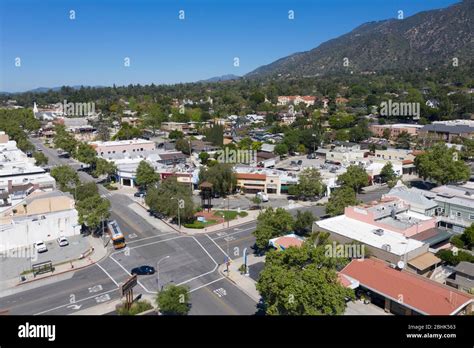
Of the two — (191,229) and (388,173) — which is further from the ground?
(388,173)

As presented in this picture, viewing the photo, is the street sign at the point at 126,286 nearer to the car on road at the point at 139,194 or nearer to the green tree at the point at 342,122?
the car on road at the point at 139,194

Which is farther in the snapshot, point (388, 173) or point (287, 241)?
point (388, 173)

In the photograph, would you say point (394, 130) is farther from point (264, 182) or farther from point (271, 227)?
point (271, 227)

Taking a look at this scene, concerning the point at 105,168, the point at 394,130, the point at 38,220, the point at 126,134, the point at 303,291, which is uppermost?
the point at 126,134

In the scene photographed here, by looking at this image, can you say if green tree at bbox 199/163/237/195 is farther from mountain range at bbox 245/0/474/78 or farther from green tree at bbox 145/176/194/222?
mountain range at bbox 245/0/474/78

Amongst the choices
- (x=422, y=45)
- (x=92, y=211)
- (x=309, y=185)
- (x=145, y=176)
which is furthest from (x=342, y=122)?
(x=422, y=45)

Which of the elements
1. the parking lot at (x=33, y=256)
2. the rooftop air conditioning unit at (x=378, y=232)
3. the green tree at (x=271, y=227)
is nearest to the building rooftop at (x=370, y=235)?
the rooftop air conditioning unit at (x=378, y=232)
